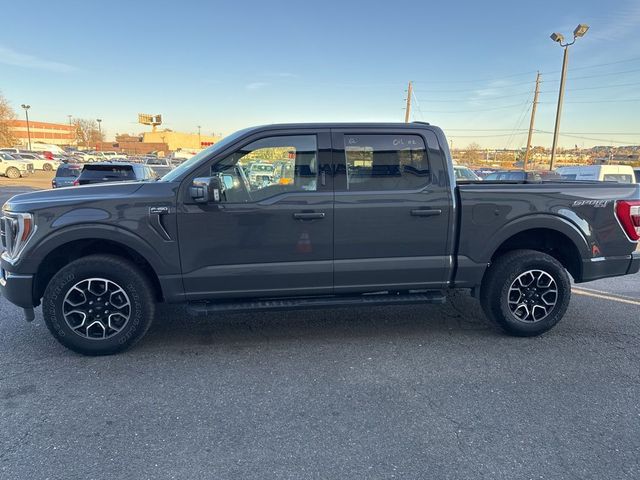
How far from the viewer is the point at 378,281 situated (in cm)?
392

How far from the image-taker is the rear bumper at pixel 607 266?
4.12m

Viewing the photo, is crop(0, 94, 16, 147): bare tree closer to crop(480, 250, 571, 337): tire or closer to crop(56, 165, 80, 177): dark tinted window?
crop(56, 165, 80, 177): dark tinted window

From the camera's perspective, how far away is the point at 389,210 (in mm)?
3773

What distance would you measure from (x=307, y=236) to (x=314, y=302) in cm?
63

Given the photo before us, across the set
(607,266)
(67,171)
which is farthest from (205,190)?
(67,171)

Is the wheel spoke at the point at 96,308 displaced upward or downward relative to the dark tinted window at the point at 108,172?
downward

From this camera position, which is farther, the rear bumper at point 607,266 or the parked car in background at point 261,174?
the rear bumper at point 607,266

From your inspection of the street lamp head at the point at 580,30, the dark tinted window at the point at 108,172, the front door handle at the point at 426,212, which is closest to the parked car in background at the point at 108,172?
the dark tinted window at the point at 108,172

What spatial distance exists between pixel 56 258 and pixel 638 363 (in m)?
5.26

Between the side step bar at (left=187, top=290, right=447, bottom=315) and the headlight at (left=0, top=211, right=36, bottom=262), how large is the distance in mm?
1453

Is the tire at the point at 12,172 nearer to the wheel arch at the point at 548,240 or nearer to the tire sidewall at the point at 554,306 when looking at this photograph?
the wheel arch at the point at 548,240

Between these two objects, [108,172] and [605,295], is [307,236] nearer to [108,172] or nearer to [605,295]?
[605,295]

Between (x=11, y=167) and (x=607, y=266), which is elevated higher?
(x=11, y=167)

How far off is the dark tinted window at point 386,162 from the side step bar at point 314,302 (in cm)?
105
